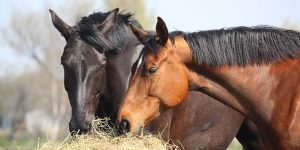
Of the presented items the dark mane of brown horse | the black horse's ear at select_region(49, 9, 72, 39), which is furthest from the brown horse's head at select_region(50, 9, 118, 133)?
the dark mane of brown horse

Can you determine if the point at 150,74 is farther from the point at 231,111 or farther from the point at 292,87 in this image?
the point at 231,111

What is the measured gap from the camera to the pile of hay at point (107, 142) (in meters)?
4.55

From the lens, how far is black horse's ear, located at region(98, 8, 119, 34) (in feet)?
17.9

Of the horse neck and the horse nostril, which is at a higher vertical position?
the horse neck

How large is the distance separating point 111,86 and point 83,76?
1.44ft

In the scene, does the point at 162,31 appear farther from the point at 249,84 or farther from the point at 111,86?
the point at 111,86

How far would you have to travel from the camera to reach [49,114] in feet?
162

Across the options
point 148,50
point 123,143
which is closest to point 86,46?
point 148,50

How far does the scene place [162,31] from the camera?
14.9 ft

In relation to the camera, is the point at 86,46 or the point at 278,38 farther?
the point at 86,46

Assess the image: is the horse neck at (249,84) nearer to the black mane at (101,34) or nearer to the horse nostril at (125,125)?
the horse nostril at (125,125)

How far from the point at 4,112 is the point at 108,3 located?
102 ft

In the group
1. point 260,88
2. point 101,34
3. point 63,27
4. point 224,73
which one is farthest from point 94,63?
point 260,88

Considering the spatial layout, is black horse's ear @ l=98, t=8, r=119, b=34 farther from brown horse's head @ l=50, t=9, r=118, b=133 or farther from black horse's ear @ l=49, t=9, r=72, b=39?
black horse's ear @ l=49, t=9, r=72, b=39
